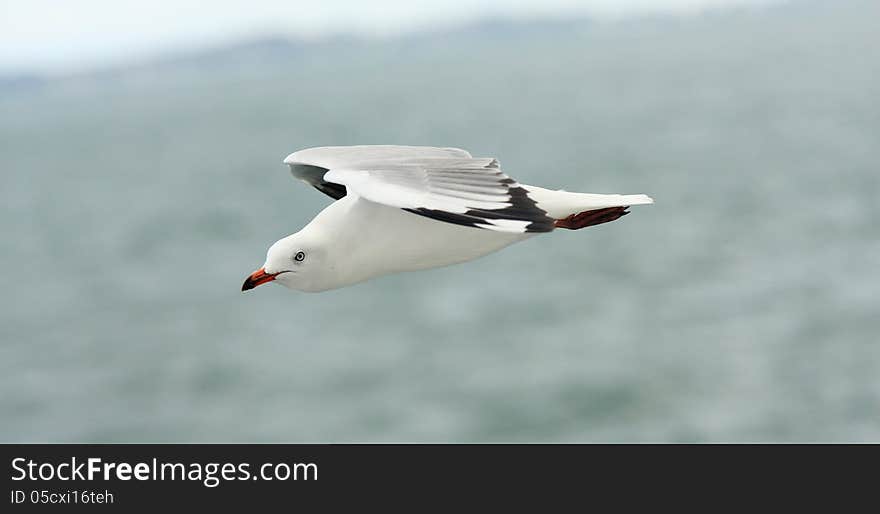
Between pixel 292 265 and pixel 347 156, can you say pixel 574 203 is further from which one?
pixel 292 265

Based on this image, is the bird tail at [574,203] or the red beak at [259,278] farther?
the bird tail at [574,203]

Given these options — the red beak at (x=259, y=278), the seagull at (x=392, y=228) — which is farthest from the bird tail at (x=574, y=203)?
the red beak at (x=259, y=278)

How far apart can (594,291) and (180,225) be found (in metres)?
23.2

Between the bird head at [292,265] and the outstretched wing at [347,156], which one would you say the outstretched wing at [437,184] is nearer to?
the outstretched wing at [347,156]

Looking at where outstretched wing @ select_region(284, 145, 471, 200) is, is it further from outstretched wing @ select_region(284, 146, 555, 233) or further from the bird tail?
the bird tail

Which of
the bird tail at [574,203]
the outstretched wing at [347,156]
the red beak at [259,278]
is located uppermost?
the outstretched wing at [347,156]

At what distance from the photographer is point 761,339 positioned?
3403 cm

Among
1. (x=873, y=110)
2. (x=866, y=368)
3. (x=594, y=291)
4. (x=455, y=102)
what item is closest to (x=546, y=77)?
(x=455, y=102)

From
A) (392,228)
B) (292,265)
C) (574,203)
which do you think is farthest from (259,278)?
(574,203)

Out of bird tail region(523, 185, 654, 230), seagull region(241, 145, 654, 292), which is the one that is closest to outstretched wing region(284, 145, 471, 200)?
seagull region(241, 145, 654, 292)

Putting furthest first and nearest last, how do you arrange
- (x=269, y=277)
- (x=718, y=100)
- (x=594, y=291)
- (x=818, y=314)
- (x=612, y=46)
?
(x=612, y=46) → (x=718, y=100) → (x=594, y=291) → (x=818, y=314) → (x=269, y=277)

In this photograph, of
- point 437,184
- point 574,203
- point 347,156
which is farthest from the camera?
point 347,156

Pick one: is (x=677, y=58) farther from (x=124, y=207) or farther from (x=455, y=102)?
(x=124, y=207)

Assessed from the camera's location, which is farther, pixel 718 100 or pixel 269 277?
pixel 718 100
